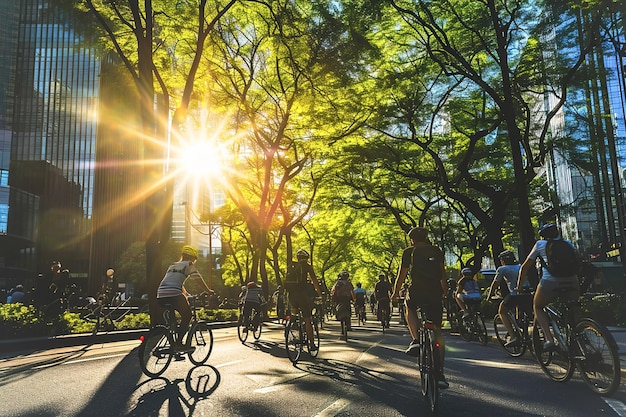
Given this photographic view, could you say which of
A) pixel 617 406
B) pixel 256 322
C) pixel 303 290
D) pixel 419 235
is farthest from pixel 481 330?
pixel 419 235

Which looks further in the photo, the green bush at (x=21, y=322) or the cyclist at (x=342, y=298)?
the cyclist at (x=342, y=298)

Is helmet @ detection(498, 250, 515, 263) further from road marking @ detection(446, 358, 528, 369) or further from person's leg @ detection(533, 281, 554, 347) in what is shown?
person's leg @ detection(533, 281, 554, 347)

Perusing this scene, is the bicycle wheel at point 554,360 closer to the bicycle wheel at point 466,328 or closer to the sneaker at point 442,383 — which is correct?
the sneaker at point 442,383

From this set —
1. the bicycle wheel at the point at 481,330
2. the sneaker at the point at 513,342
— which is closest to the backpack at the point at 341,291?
the bicycle wheel at the point at 481,330

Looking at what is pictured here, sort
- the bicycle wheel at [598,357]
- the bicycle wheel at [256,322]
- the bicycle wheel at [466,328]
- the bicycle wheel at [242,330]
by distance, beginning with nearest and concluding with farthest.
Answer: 1. the bicycle wheel at [598,357]
2. the bicycle wheel at [466,328]
3. the bicycle wheel at [242,330]
4. the bicycle wheel at [256,322]

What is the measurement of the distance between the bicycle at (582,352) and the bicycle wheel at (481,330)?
4.73 meters

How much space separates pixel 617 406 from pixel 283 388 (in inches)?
140

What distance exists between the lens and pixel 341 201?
30922mm

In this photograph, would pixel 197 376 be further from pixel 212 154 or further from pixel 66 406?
pixel 212 154

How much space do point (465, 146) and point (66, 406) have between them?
858 inches

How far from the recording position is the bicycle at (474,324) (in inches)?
460

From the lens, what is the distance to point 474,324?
12047 mm

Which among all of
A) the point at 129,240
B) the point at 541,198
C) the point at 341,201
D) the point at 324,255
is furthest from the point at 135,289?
the point at 541,198

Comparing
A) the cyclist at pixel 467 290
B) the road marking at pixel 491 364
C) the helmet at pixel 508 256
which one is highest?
the helmet at pixel 508 256
